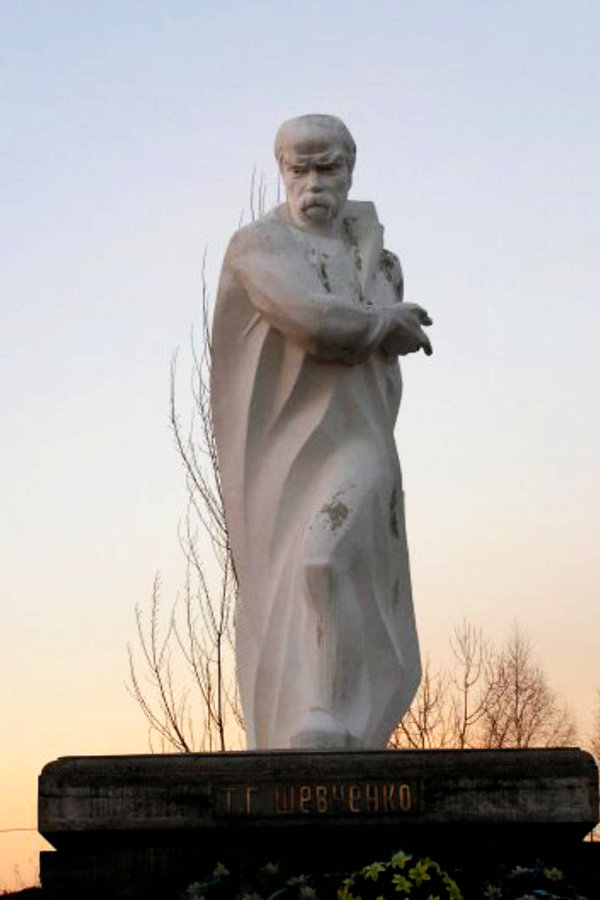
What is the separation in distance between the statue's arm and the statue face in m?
0.27

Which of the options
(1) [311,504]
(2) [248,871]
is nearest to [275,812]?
(2) [248,871]

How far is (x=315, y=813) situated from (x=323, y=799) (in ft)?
0.21

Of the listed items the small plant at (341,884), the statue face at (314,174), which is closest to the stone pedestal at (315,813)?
the small plant at (341,884)

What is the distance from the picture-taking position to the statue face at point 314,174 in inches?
388

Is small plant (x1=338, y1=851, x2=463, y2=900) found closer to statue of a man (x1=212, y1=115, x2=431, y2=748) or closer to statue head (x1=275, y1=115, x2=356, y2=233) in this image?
statue of a man (x1=212, y1=115, x2=431, y2=748)

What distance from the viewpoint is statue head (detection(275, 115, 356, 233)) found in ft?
32.4

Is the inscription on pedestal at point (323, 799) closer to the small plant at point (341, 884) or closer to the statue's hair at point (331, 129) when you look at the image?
the small plant at point (341, 884)

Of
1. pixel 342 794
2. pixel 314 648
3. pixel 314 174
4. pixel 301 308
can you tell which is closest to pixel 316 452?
pixel 301 308

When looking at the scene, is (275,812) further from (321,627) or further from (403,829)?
(321,627)

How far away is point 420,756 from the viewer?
328 inches

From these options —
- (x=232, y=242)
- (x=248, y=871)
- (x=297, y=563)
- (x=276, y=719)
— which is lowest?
(x=248, y=871)

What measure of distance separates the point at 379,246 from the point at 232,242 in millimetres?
733

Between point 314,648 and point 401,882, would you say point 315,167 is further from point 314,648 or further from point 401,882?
point 401,882

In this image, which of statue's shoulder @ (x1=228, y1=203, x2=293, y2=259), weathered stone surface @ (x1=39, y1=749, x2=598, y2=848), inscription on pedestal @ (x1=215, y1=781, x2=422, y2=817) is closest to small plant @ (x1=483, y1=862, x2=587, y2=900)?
weathered stone surface @ (x1=39, y1=749, x2=598, y2=848)
